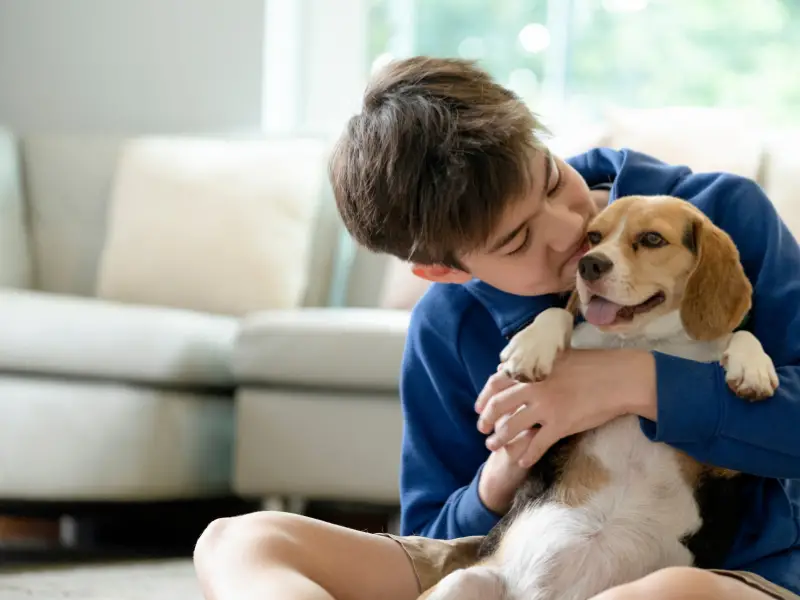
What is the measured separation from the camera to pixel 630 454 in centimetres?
125

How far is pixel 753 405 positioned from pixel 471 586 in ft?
1.22

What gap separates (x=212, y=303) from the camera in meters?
3.14

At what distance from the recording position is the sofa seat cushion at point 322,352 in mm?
2449

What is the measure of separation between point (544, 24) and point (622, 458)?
2.93m

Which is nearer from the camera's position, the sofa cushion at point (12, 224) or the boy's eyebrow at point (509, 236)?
the boy's eyebrow at point (509, 236)

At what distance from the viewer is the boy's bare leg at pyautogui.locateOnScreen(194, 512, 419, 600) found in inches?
45.6

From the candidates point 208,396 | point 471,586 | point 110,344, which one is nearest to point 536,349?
point 471,586

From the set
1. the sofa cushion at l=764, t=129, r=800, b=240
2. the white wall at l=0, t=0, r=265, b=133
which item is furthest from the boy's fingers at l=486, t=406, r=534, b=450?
the white wall at l=0, t=0, r=265, b=133

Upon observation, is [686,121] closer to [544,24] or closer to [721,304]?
[544,24]

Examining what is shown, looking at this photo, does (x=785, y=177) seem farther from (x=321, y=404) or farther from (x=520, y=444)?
(x=520, y=444)

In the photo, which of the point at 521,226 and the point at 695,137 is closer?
the point at 521,226

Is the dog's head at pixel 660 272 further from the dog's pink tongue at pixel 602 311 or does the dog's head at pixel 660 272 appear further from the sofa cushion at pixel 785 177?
the sofa cushion at pixel 785 177

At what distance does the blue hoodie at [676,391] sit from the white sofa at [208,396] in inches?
35.8

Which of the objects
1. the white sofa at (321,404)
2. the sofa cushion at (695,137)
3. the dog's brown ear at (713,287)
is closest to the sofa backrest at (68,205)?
the white sofa at (321,404)
